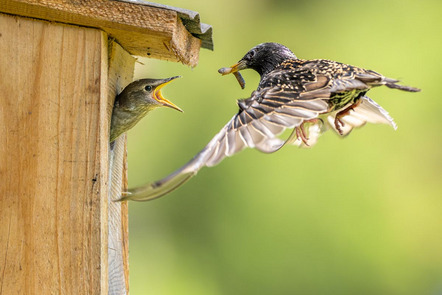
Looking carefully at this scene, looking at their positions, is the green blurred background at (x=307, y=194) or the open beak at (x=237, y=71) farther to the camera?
the green blurred background at (x=307, y=194)

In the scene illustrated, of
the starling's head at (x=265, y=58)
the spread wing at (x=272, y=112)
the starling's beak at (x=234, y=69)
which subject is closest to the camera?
the spread wing at (x=272, y=112)

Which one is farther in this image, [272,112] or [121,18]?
[272,112]

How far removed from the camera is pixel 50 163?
311cm

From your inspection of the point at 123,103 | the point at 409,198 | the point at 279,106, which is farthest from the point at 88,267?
the point at 409,198

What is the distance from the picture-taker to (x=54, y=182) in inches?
122

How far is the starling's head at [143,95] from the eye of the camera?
3.62m

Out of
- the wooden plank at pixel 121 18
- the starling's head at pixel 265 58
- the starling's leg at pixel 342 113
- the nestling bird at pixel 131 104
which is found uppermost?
the starling's head at pixel 265 58

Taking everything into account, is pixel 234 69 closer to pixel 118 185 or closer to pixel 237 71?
pixel 237 71

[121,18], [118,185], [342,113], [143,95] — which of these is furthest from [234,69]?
[121,18]

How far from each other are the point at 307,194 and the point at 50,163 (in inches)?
206

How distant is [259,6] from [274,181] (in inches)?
128

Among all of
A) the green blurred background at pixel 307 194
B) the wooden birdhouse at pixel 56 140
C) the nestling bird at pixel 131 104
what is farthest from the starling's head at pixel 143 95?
the green blurred background at pixel 307 194

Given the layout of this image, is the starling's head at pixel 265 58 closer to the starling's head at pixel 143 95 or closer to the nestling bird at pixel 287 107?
the nestling bird at pixel 287 107

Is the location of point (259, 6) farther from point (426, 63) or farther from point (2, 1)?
point (2, 1)
